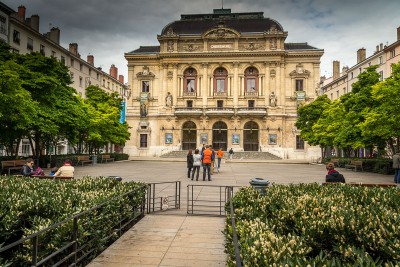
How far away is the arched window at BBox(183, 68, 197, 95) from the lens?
62781mm

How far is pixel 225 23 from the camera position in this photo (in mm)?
63844

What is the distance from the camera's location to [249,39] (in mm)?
60906

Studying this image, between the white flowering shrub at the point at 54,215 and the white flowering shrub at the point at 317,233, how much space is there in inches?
108

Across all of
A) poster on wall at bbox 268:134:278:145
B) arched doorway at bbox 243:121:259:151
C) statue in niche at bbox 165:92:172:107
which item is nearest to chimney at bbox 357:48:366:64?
poster on wall at bbox 268:134:278:145

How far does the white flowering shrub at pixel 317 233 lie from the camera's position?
410cm

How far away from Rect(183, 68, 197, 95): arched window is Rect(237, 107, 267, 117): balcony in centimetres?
979

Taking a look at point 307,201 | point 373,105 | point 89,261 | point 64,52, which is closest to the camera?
point 89,261

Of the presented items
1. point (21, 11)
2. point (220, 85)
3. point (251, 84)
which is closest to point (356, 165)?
point (251, 84)

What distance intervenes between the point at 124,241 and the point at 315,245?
4291 millimetres

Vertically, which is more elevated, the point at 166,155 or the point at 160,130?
the point at 160,130

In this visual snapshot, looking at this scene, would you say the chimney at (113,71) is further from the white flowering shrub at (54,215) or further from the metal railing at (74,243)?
the metal railing at (74,243)

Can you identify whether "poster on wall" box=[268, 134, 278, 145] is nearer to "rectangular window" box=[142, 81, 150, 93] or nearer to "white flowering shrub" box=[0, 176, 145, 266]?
"rectangular window" box=[142, 81, 150, 93]

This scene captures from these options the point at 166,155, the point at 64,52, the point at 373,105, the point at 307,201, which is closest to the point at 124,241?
the point at 307,201

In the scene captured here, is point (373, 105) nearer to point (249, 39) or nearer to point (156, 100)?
point (249, 39)
